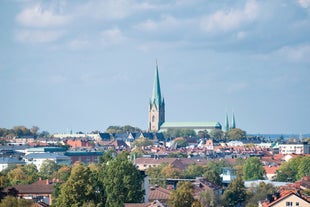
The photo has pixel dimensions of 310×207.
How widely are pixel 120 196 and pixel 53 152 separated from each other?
102714 millimetres

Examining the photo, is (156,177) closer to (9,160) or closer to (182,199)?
(182,199)

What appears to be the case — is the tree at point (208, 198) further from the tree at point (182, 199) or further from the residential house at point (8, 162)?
the residential house at point (8, 162)

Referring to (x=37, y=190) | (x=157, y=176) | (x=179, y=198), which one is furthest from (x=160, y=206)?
(x=157, y=176)

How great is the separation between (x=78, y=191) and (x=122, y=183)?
5586 mm

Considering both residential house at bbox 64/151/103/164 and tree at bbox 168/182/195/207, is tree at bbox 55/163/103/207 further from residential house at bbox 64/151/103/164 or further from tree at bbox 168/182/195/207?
residential house at bbox 64/151/103/164

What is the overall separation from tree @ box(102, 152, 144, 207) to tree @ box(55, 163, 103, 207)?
254 cm

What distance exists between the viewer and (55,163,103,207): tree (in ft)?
196

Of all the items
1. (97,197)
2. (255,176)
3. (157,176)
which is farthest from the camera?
(255,176)

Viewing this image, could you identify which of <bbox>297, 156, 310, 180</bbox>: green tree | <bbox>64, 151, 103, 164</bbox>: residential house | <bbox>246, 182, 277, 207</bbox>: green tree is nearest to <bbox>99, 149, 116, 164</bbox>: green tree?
<bbox>246, 182, 277, 207</bbox>: green tree

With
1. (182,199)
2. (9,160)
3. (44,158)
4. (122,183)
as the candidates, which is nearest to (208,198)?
(122,183)

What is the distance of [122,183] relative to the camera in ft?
214

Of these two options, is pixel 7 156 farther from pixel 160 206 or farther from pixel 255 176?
pixel 160 206

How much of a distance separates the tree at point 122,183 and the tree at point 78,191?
99.8 inches

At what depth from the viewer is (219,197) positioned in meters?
79.3
